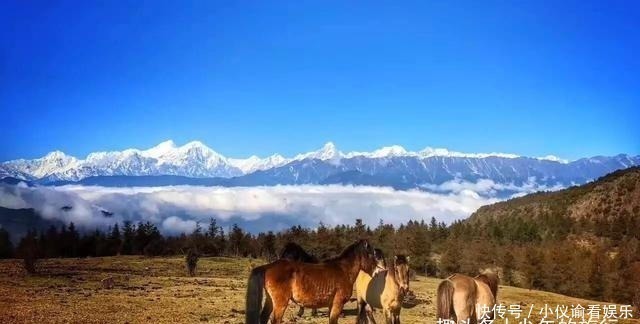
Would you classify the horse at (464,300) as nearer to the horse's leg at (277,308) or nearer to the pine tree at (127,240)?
the horse's leg at (277,308)

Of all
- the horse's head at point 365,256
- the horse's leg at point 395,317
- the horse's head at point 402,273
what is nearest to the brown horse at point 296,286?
the horse's head at point 365,256

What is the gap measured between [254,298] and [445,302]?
250 inches

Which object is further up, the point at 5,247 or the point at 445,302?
the point at 445,302

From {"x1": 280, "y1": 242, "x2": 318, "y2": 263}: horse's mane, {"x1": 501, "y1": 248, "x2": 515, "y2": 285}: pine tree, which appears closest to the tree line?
{"x1": 501, "y1": 248, "x2": 515, "y2": 285}: pine tree

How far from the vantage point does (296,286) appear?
14.8 m

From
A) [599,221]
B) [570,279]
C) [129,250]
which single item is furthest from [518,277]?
[129,250]

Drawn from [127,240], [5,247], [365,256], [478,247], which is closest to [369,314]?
[365,256]

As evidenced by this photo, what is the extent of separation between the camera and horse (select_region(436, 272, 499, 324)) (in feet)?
54.7

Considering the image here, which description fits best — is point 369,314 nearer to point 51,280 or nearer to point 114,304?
point 114,304

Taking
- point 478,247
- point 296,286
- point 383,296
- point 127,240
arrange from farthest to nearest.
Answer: point 127,240 → point 478,247 → point 383,296 → point 296,286

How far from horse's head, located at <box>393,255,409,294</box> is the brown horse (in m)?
1.74

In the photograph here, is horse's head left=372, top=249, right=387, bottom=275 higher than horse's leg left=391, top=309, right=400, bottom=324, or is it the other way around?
horse's head left=372, top=249, right=387, bottom=275

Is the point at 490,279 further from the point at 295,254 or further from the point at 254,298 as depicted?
the point at 295,254

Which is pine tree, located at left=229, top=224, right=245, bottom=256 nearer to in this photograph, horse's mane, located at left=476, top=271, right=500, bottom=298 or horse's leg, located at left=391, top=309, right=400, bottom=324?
horse's leg, located at left=391, top=309, right=400, bottom=324
